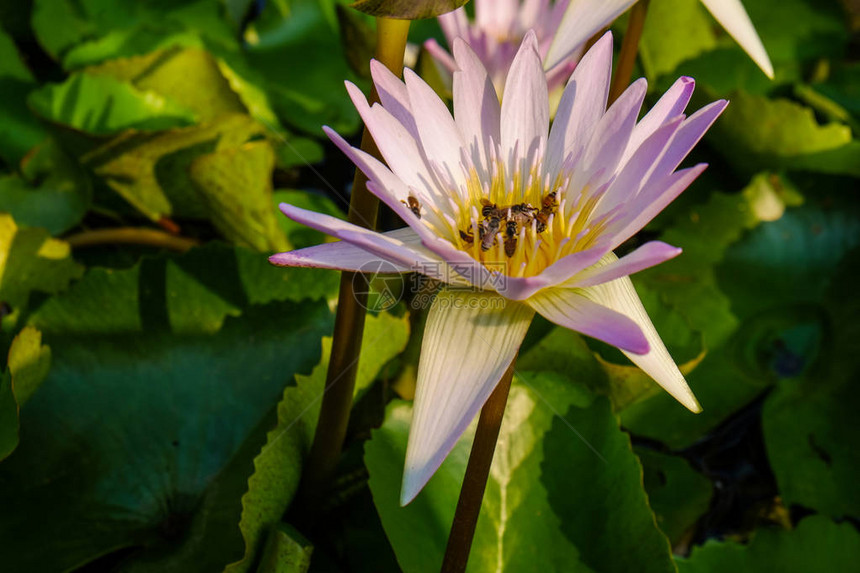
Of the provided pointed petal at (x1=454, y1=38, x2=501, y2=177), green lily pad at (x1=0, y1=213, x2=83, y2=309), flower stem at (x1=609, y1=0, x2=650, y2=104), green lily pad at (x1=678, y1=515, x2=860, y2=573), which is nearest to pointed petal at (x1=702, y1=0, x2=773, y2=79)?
flower stem at (x1=609, y1=0, x2=650, y2=104)

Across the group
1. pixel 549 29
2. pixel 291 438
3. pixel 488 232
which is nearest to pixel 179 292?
pixel 291 438

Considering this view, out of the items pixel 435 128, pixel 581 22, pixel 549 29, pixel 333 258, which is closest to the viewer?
pixel 333 258

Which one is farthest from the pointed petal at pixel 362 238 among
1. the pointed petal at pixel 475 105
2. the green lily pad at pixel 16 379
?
the green lily pad at pixel 16 379

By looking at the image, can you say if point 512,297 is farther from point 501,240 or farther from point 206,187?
point 206,187

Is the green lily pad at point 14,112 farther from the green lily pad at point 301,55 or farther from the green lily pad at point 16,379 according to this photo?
the green lily pad at point 16,379

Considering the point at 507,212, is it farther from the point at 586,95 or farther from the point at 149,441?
the point at 149,441

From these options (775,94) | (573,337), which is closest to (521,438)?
(573,337)

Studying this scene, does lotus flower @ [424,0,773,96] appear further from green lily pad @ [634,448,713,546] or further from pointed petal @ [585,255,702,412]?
green lily pad @ [634,448,713,546]
